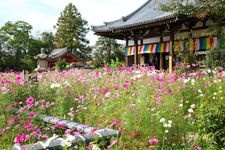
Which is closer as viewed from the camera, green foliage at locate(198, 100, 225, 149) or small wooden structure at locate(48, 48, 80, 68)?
green foliage at locate(198, 100, 225, 149)

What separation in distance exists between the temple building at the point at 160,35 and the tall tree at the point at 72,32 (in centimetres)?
2327

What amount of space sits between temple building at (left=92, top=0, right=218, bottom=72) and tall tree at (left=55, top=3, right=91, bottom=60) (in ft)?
76.4

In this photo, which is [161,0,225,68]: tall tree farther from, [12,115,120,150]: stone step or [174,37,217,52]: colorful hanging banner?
[12,115,120,150]: stone step

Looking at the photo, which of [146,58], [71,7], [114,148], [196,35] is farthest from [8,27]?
[114,148]

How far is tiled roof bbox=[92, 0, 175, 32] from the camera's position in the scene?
17.1 metres

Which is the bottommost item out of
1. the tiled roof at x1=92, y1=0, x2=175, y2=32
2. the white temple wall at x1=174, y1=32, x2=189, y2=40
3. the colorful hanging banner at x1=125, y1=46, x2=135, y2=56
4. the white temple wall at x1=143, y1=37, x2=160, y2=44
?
the colorful hanging banner at x1=125, y1=46, x2=135, y2=56

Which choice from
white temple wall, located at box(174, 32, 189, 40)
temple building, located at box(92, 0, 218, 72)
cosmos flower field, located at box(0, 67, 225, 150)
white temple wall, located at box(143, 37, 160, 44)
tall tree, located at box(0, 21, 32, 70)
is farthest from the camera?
tall tree, located at box(0, 21, 32, 70)

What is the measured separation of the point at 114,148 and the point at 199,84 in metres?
3.70

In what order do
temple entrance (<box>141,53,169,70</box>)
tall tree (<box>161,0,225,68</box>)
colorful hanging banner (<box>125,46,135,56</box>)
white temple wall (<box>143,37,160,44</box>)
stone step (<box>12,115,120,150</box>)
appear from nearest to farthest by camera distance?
1. stone step (<box>12,115,120,150</box>)
2. tall tree (<box>161,0,225,68</box>)
3. white temple wall (<box>143,37,160,44</box>)
4. temple entrance (<box>141,53,169,70</box>)
5. colorful hanging banner (<box>125,46,135,56</box>)

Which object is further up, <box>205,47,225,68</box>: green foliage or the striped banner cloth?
the striped banner cloth

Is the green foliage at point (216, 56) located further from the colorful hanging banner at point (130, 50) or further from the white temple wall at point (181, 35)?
the colorful hanging banner at point (130, 50)

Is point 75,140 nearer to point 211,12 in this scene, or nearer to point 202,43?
point 211,12

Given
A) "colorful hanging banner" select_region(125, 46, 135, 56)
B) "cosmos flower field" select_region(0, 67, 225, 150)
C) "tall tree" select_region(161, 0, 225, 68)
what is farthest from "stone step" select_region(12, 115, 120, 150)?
"colorful hanging banner" select_region(125, 46, 135, 56)

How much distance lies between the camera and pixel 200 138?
443cm
